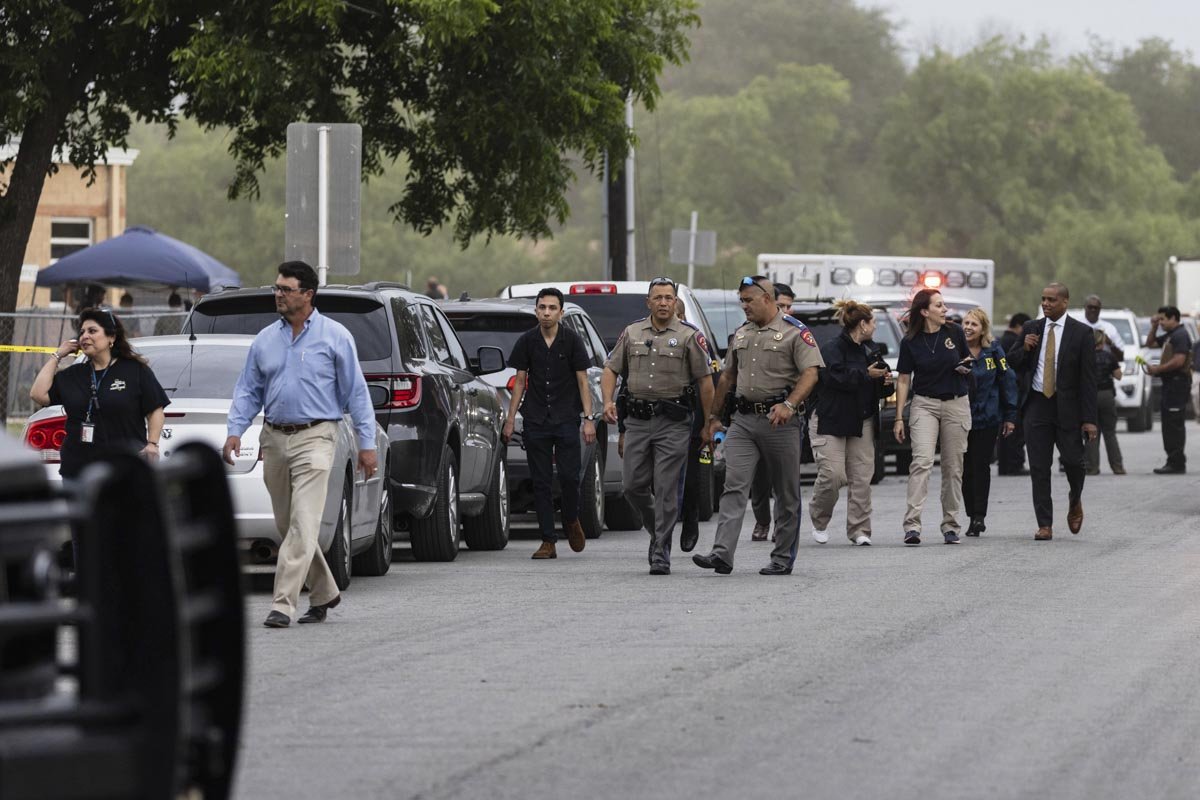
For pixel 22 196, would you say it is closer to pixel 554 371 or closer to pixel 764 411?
pixel 554 371

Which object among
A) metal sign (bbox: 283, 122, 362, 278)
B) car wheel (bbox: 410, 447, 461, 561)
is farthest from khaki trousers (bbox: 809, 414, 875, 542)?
metal sign (bbox: 283, 122, 362, 278)

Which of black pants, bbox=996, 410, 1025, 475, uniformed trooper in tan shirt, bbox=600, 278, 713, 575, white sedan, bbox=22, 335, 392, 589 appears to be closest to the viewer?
white sedan, bbox=22, 335, 392, 589

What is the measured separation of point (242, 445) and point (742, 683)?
4299 millimetres

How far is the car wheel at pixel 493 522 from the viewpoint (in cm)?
1700

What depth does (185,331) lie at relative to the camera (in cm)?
1491

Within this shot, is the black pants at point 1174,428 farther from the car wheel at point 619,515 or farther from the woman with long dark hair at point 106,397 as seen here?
the woman with long dark hair at point 106,397

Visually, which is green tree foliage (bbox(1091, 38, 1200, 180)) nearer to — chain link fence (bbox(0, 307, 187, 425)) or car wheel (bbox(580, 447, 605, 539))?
chain link fence (bbox(0, 307, 187, 425))

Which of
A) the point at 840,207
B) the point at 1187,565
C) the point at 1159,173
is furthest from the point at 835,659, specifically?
the point at 840,207

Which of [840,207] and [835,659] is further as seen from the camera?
[840,207]

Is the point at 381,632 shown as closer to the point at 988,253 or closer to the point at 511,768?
the point at 511,768

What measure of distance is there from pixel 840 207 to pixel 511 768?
317 ft

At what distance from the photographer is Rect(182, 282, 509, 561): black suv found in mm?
14828

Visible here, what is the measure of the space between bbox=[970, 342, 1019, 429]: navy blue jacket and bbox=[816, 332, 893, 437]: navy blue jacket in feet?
3.36

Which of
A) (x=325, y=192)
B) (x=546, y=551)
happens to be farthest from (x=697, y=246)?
(x=546, y=551)
